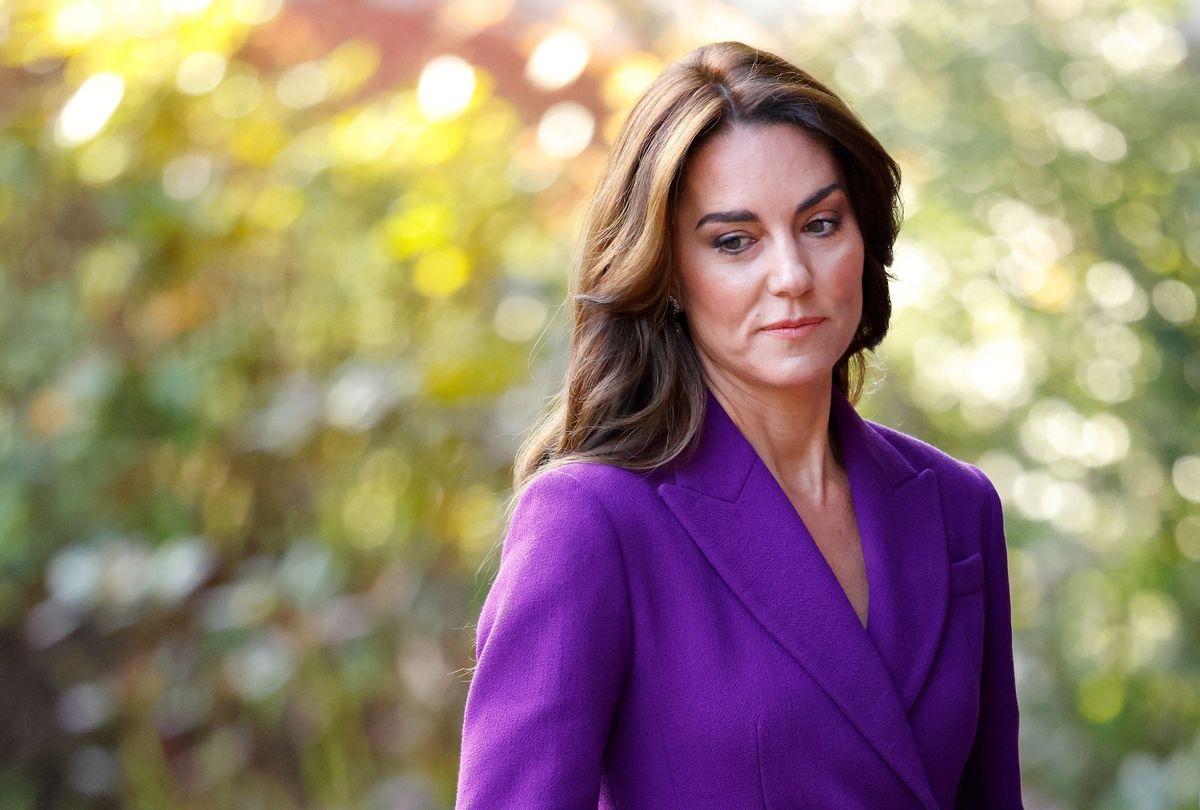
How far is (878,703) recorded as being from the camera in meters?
1.66

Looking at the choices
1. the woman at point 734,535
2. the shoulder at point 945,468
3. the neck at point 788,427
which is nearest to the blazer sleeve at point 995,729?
the woman at point 734,535

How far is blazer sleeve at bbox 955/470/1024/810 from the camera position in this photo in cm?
195

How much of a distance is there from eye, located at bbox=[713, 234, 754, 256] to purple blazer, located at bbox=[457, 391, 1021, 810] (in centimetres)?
20

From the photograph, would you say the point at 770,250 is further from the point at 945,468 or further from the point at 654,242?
the point at 945,468

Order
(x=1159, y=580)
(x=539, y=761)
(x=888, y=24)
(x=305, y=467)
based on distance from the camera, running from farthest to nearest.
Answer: (x=305, y=467)
(x=888, y=24)
(x=1159, y=580)
(x=539, y=761)

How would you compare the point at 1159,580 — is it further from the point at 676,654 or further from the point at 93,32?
the point at 93,32

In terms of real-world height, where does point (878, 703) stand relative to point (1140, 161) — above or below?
below

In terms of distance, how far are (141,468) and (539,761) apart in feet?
7.78

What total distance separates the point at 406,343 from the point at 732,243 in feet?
5.73

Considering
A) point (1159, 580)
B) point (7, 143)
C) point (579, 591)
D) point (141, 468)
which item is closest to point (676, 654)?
point (579, 591)

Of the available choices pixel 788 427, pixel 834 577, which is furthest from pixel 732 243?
pixel 834 577

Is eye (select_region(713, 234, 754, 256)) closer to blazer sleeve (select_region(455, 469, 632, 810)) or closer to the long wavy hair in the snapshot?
the long wavy hair

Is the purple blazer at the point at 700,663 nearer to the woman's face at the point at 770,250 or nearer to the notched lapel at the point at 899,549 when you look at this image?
the notched lapel at the point at 899,549

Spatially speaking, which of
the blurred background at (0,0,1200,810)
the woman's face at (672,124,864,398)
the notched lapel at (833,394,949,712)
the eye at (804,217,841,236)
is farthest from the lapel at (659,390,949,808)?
the blurred background at (0,0,1200,810)
